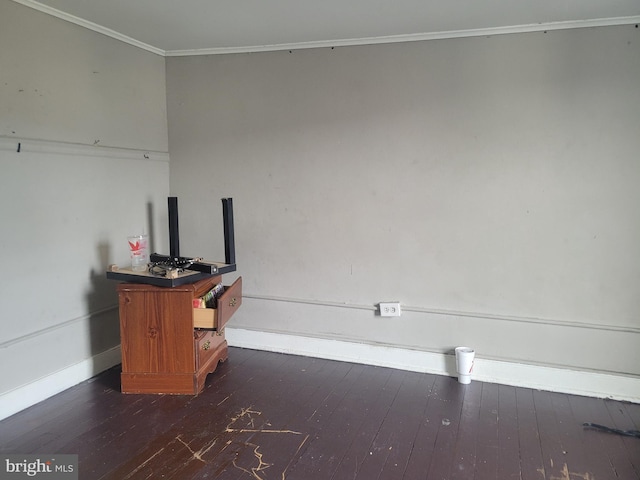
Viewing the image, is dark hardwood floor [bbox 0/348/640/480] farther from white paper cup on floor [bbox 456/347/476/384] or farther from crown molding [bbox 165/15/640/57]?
crown molding [bbox 165/15/640/57]

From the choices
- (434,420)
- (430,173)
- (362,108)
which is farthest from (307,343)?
(362,108)

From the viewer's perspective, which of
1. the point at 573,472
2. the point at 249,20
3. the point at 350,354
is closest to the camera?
the point at 573,472

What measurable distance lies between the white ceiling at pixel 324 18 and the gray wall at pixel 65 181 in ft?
0.64

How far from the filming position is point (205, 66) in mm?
3240

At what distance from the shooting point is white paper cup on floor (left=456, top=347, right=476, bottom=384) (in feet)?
8.89

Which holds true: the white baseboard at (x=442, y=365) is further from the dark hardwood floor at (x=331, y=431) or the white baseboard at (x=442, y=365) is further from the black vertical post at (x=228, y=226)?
the black vertical post at (x=228, y=226)

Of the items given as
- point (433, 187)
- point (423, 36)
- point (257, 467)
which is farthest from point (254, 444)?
point (423, 36)

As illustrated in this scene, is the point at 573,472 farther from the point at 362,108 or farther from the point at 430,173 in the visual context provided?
the point at 362,108

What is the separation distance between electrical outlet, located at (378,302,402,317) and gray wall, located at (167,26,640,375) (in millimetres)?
38

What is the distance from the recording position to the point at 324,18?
8.38 feet

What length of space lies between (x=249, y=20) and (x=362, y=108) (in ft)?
2.65

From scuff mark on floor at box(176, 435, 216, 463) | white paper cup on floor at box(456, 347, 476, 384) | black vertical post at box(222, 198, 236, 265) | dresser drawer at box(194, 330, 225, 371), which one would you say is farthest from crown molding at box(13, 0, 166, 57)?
white paper cup on floor at box(456, 347, 476, 384)

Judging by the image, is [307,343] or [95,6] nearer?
[95,6]

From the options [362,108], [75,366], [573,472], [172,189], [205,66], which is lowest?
[573,472]
